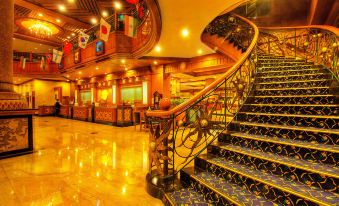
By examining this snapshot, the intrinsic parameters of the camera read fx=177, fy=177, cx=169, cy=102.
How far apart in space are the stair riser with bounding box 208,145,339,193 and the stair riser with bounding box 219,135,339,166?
29 cm

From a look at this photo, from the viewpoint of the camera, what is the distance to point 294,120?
8.84 ft

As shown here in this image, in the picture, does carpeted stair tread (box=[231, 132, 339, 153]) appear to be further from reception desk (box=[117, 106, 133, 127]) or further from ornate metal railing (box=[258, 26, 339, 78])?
reception desk (box=[117, 106, 133, 127])

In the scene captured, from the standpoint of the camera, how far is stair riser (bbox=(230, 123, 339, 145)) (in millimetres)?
2145

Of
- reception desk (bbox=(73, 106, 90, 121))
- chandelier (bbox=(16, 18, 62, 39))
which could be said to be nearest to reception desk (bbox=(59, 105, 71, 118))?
reception desk (bbox=(73, 106, 90, 121))

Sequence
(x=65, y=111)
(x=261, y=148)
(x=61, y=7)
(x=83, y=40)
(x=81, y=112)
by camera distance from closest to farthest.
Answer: (x=261, y=148) < (x=83, y=40) < (x=61, y=7) < (x=81, y=112) < (x=65, y=111)

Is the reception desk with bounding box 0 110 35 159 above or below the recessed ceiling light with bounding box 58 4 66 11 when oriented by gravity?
below

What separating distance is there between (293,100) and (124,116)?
7.42 meters

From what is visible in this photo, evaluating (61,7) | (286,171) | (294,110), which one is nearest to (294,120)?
(294,110)

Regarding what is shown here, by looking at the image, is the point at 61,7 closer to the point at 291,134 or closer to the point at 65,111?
the point at 65,111

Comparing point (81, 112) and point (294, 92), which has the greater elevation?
point (294, 92)

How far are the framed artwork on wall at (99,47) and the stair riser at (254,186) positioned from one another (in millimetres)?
7895

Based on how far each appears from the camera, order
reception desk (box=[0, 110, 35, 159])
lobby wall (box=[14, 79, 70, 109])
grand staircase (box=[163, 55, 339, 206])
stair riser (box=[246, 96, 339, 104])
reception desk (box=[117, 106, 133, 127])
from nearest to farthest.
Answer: grand staircase (box=[163, 55, 339, 206]), stair riser (box=[246, 96, 339, 104]), reception desk (box=[0, 110, 35, 159]), reception desk (box=[117, 106, 133, 127]), lobby wall (box=[14, 79, 70, 109])

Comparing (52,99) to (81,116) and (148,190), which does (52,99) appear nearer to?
(81,116)

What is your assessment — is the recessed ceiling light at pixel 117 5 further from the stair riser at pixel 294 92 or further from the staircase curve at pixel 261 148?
the stair riser at pixel 294 92
